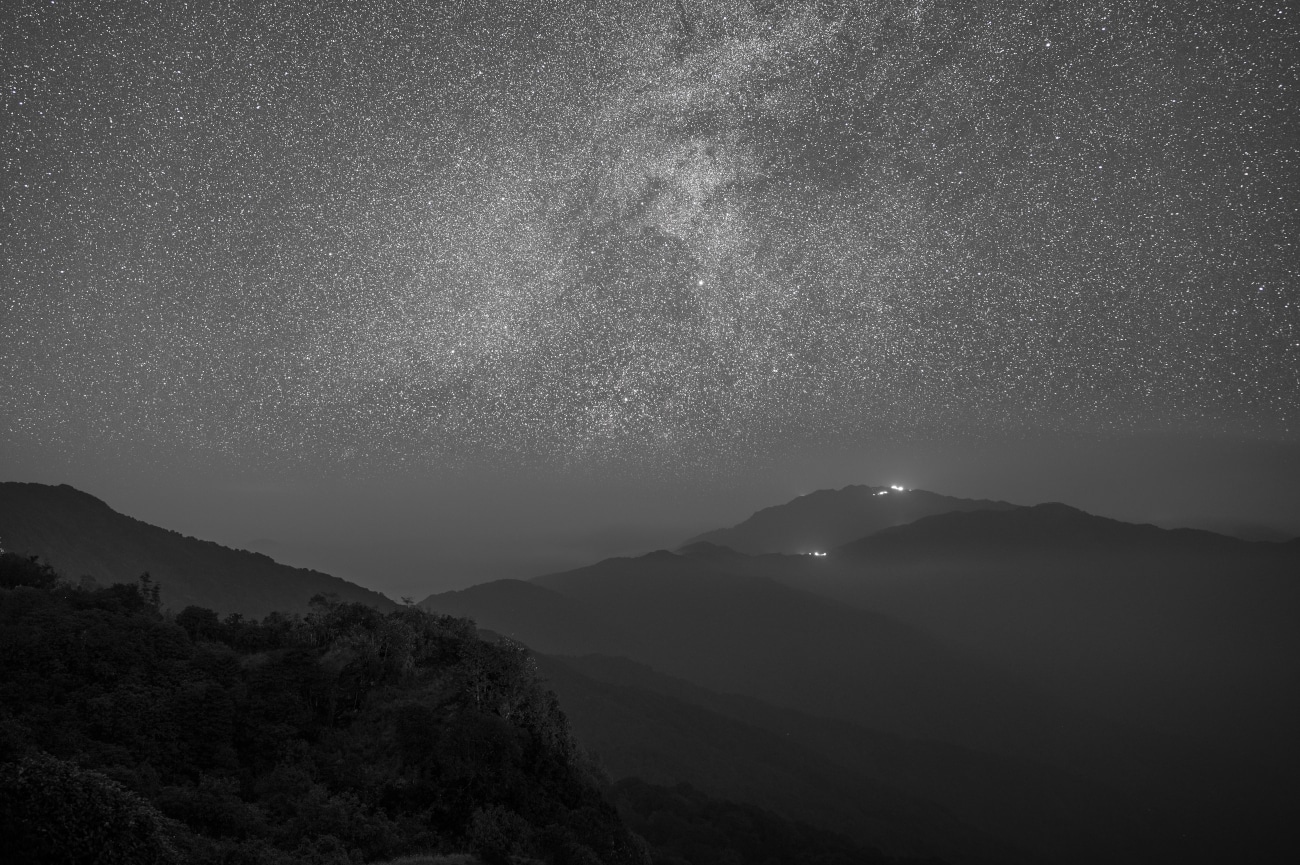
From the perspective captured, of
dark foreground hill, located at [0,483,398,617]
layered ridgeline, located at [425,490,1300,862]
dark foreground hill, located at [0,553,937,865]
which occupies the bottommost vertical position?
layered ridgeline, located at [425,490,1300,862]

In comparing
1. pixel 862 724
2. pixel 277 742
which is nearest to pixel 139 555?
pixel 277 742

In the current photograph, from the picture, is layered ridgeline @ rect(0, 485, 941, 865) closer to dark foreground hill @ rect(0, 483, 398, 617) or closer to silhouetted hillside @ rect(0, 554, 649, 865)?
silhouetted hillside @ rect(0, 554, 649, 865)

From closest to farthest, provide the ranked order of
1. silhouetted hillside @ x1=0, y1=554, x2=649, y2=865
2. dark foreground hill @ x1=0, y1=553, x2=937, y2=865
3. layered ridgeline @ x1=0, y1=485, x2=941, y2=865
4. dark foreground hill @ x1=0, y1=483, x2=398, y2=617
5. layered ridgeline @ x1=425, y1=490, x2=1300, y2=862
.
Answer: dark foreground hill @ x1=0, y1=553, x2=937, y2=865, layered ridgeline @ x1=0, y1=485, x2=941, y2=865, silhouetted hillside @ x1=0, y1=554, x2=649, y2=865, dark foreground hill @ x1=0, y1=483, x2=398, y2=617, layered ridgeline @ x1=425, y1=490, x2=1300, y2=862

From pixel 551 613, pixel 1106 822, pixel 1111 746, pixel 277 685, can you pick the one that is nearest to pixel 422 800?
pixel 277 685

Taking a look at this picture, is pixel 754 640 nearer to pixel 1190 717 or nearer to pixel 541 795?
pixel 1190 717

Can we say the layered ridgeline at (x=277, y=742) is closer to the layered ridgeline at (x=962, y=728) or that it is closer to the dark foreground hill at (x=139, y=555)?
the dark foreground hill at (x=139, y=555)

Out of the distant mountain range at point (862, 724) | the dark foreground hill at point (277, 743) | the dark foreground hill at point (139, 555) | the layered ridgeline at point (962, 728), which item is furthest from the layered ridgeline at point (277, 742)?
the layered ridgeline at point (962, 728)

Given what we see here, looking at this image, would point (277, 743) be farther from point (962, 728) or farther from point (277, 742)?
point (962, 728)

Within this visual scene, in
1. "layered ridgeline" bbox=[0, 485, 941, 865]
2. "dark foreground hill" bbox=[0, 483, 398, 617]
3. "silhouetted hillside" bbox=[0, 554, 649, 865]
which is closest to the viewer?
"layered ridgeline" bbox=[0, 485, 941, 865]

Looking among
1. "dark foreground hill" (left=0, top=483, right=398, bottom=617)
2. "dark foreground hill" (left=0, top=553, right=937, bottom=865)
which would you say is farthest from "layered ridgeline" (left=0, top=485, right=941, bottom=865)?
"dark foreground hill" (left=0, top=483, right=398, bottom=617)
